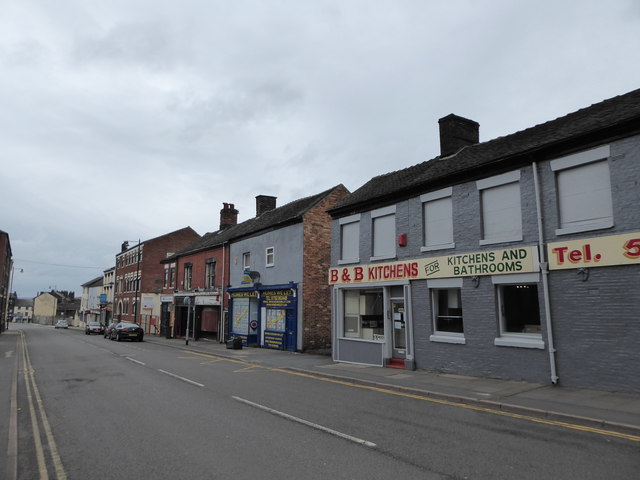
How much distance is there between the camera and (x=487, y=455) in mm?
5926

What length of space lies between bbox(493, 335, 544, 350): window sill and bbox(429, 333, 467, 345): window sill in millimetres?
1113

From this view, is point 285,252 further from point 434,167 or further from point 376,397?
point 376,397

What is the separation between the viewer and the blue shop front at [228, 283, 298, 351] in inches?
869

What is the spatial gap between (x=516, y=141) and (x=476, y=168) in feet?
5.91

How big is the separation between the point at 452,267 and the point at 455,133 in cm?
665

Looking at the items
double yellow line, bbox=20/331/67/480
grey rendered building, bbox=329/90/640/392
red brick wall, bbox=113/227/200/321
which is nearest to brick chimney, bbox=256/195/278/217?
grey rendered building, bbox=329/90/640/392

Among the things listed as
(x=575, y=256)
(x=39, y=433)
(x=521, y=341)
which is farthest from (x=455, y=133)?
(x=39, y=433)

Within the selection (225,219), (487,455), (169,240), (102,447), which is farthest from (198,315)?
(487,455)

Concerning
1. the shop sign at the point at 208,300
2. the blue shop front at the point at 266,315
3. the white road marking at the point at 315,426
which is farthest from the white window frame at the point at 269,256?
the white road marking at the point at 315,426

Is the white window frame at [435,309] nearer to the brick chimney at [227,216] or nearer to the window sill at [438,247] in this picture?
the window sill at [438,247]

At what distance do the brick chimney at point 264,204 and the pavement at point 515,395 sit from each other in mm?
17317

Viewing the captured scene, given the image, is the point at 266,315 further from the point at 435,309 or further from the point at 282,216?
the point at 435,309

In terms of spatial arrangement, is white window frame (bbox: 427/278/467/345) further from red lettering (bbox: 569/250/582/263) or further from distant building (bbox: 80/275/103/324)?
distant building (bbox: 80/275/103/324)

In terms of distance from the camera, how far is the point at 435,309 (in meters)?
14.2
